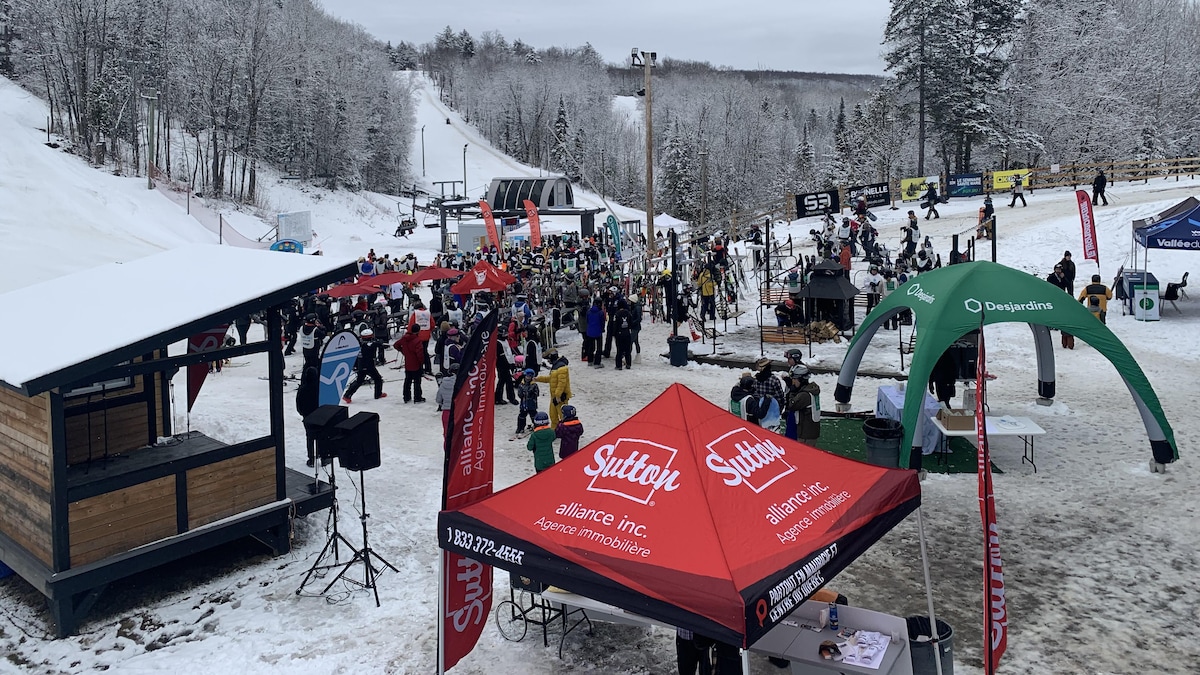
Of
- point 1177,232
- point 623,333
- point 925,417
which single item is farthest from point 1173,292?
point 623,333

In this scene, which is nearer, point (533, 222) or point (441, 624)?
point (441, 624)

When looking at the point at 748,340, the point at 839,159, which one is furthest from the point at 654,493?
the point at 839,159

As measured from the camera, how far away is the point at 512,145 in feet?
387

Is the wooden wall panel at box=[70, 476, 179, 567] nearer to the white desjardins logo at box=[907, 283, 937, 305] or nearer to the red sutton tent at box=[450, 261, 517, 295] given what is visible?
the white desjardins logo at box=[907, 283, 937, 305]

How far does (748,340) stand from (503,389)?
7.23 metres

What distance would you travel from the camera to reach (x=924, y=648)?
6.02m

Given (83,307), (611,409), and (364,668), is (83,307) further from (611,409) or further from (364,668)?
(611,409)

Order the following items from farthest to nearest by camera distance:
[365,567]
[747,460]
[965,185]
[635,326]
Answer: [965,185], [635,326], [365,567], [747,460]

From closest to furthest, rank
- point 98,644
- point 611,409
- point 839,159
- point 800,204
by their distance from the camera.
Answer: point 98,644, point 611,409, point 800,204, point 839,159

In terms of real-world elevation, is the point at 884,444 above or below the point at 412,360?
below

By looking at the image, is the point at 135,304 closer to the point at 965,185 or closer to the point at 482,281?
the point at 482,281

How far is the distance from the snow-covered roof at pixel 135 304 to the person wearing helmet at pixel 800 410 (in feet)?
19.1

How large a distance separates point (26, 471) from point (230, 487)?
71.1 inches

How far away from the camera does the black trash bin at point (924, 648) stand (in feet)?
19.7
